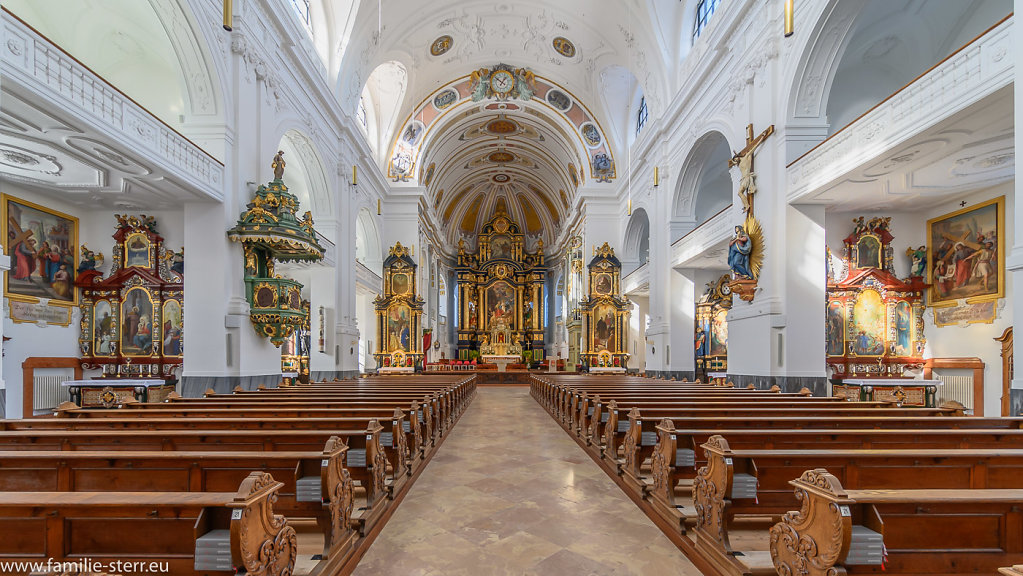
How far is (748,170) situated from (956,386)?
4892mm

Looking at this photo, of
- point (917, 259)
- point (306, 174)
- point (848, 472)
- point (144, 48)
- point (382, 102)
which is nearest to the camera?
point (848, 472)

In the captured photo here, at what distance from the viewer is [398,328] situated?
19.3m

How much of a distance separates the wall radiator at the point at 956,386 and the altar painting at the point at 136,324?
43.9 ft

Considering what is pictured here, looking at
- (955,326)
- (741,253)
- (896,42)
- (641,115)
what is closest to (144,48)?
(741,253)

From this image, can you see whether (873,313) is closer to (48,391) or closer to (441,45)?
(48,391)

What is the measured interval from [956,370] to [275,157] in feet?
39.5

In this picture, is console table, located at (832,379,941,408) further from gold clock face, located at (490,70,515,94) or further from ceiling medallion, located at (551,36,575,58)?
gold clock face, located at (490,70,515,94)

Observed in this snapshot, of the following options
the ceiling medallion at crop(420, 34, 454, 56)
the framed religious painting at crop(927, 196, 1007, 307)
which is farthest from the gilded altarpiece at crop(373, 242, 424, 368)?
the framed religious painting at crop(927, 196, 1007, 307)

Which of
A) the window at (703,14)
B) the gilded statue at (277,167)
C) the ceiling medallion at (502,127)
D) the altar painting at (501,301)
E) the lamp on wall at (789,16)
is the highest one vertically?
the ceiling medallion at (502,127)

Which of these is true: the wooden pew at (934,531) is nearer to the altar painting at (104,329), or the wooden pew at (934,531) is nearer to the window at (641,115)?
the altar painting at (104,329)

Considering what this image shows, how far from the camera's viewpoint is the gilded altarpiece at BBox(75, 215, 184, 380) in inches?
344

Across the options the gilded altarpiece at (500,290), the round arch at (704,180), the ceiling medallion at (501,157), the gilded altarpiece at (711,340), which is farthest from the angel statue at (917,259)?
the gilded altarpiece at (500,290)

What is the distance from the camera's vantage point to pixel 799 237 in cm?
812

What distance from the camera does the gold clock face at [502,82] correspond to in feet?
63.0
